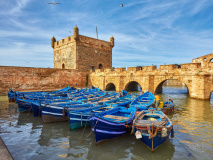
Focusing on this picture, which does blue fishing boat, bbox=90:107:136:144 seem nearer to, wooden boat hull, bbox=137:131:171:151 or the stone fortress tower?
wooden boat hull, bbox=137:131:171:151

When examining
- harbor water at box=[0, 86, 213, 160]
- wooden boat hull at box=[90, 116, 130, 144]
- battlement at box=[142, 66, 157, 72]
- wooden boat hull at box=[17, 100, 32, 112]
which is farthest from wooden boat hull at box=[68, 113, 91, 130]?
battlement at box=[142, 66, 157, 72]

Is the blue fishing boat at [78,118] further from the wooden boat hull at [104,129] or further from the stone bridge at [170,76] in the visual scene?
the stone bridge at [170,76]

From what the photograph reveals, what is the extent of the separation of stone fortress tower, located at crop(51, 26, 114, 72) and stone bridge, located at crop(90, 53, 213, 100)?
4.32 m

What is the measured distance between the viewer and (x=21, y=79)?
2336 centimetres

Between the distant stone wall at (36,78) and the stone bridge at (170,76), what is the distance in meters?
4.91

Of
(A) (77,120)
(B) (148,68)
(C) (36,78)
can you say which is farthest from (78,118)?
(C) (36,78)

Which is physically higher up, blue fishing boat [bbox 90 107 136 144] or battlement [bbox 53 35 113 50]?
battlement [bbox 53 35 113 50]

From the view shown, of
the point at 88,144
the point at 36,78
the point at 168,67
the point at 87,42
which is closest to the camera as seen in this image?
the point at 88,144

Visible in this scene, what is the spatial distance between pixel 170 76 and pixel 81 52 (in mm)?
17137

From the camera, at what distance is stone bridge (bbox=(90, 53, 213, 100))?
56.3 feet

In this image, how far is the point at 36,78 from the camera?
2473cm

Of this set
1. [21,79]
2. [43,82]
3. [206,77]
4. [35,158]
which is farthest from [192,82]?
[21,79]

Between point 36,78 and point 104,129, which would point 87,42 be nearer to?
point 36,78

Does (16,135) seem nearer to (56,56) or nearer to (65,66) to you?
(65,66)
